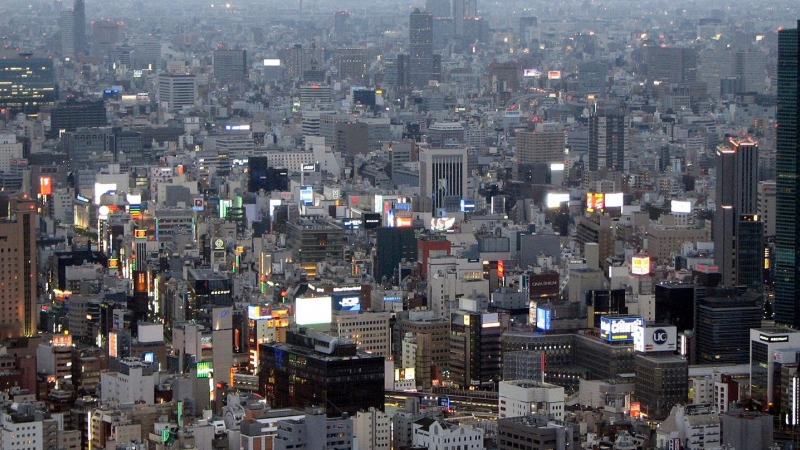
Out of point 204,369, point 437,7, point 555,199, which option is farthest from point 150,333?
point 437,7

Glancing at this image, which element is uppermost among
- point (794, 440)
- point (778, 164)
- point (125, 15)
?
point (125, 15)

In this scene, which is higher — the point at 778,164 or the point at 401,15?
the point at 401,15

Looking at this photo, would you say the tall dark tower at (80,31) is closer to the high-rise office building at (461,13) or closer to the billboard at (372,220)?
the high-rise office building at (461,13)

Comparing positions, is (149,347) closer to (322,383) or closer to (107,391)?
(107,391)

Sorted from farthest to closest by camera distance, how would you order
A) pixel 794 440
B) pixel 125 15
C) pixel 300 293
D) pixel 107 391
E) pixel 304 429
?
pixel 125 15 < pixel 300 293 < pixel 107 391 < pixel 794 440 < pixel 304 429

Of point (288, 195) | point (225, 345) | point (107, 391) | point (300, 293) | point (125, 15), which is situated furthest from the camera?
point (125, 15)

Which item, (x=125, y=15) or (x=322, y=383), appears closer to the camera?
(x=322, y=383)

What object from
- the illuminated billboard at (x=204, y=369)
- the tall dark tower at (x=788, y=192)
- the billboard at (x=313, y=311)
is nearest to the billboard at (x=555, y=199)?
the tall dark tower at (x=788, y=192)

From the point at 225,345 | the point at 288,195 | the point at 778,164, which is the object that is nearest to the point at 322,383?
the point at 225,345
